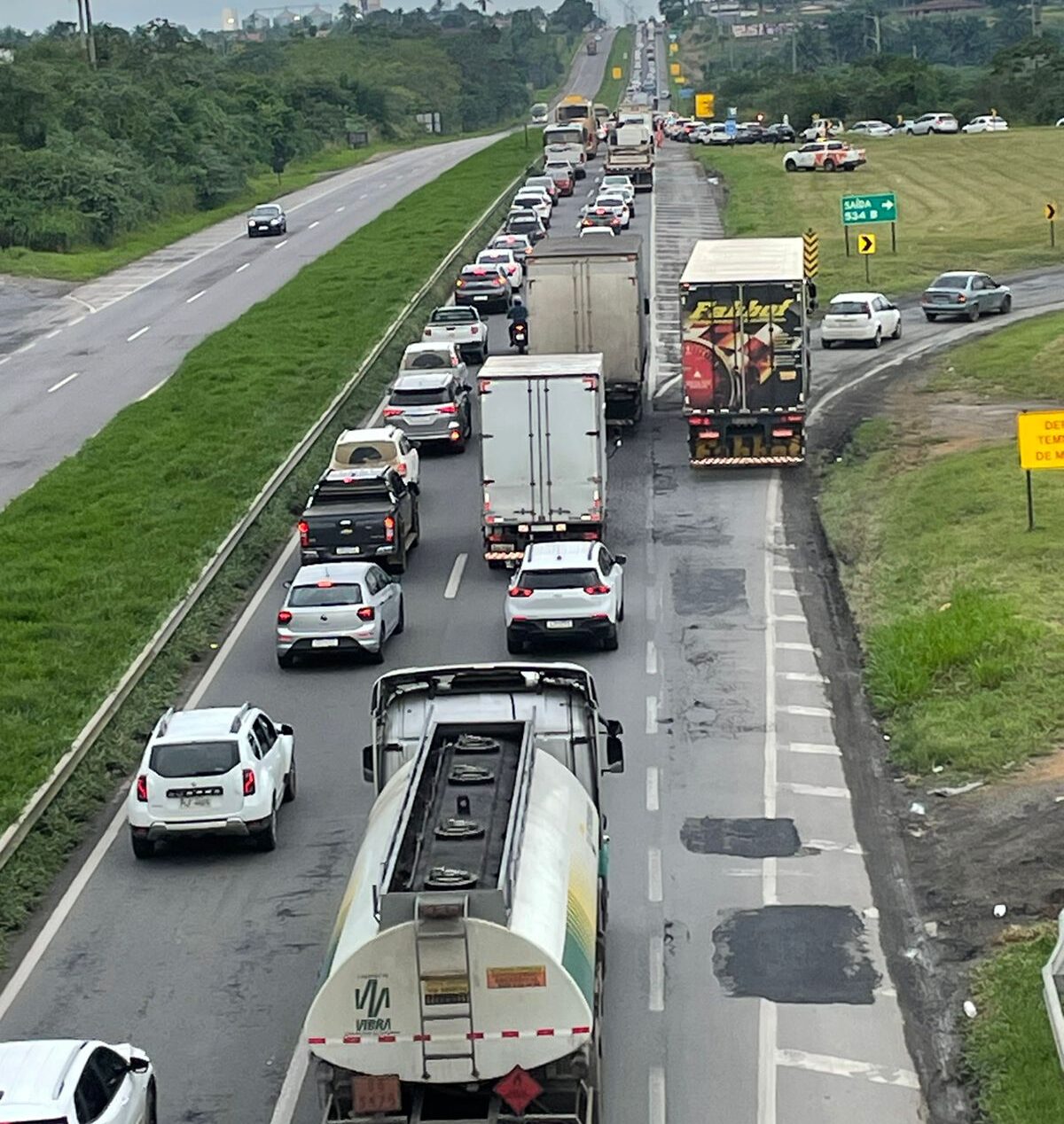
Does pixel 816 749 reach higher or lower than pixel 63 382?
higher

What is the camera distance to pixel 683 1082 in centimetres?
1844

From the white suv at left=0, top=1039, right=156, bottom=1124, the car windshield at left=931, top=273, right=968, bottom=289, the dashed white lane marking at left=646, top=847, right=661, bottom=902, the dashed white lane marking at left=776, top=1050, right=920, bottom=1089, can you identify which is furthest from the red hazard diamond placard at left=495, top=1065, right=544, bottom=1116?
the car windshield at left=931, top=273, right=968, bottom=289

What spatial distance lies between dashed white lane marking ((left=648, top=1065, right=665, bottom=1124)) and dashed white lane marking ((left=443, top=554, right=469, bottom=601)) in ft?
59.2

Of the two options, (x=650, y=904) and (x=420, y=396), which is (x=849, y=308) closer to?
(x=420, y=396)

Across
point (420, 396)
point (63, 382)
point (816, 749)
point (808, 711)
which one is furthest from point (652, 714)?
point (63, 382)

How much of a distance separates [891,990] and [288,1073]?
553 cm

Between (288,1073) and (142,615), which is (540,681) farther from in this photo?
(142,615)

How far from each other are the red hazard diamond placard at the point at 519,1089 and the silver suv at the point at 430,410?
33.4m

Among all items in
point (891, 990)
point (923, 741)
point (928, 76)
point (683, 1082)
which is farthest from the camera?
point (928, 76)

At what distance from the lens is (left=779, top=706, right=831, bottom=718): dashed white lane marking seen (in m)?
28.8

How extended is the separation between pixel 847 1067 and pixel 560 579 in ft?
47.9

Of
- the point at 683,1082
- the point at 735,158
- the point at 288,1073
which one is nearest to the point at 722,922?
the point at 683,1082

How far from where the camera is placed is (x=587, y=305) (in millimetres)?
46875

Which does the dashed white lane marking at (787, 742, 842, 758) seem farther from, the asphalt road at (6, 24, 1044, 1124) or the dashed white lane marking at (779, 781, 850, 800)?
the dashed white lane marking at (779, 781, 850, 800)
